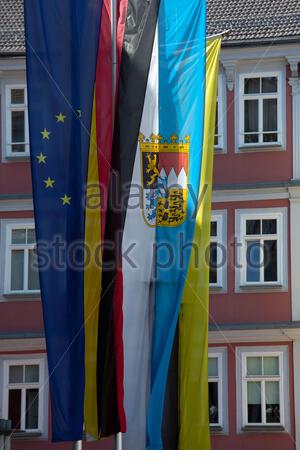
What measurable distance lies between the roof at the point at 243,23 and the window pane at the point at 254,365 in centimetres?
656

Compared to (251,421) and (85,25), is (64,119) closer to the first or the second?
(85,25)

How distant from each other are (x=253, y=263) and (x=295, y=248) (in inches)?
35.9

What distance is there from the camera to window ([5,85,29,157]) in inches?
1081

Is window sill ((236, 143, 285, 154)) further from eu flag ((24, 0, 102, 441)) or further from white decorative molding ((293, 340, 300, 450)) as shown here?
eu flag ((24, 0, 102, 441))

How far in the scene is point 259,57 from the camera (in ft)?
87.9

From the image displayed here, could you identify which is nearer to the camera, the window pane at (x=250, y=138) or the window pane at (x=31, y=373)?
the window pane at (x=31, y=373)

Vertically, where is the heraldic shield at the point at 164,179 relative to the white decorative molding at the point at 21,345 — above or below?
above

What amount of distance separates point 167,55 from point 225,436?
9.80 m

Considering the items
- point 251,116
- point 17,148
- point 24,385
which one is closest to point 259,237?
point 251,116

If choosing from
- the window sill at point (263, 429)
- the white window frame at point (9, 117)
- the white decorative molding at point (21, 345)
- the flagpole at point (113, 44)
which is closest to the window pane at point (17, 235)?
the white window frame at point (9, 117)

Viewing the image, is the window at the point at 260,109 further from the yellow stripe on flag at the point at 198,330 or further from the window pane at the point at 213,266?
the yellow stripe on flag at the point at 198,330

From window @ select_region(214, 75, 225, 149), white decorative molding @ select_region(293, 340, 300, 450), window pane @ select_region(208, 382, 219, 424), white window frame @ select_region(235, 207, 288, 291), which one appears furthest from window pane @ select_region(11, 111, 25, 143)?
white decorative molding @ select_region(293, 340, 300, 450)

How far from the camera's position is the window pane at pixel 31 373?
87.2 feet

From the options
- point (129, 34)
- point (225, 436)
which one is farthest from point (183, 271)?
point (225, 436)
